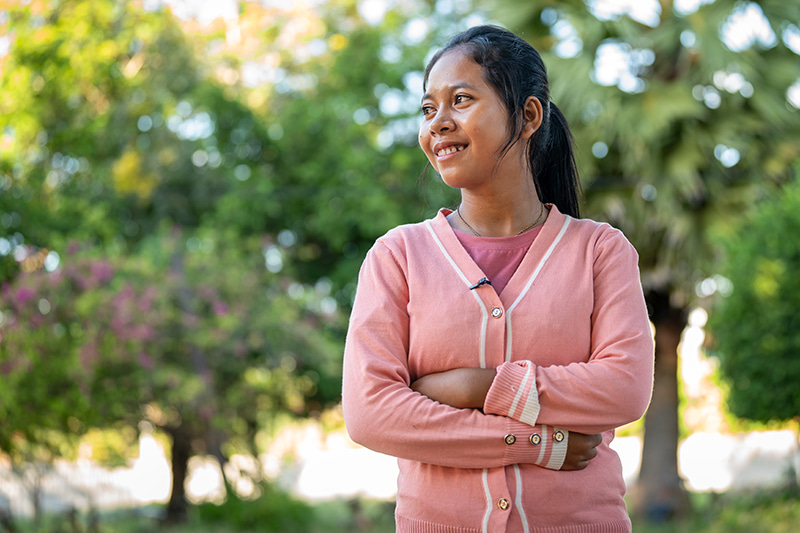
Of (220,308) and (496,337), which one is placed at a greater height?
(496,337)

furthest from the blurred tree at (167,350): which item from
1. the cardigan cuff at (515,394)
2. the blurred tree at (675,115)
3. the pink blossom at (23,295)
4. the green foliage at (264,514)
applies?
the cardigan cuff at (515,394)

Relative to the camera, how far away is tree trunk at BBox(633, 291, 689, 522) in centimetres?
1112

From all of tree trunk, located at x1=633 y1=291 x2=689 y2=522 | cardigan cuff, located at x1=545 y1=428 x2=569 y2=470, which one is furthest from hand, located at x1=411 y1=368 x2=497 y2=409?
tree trunk, located at x1=633 y1=291 x2=689 y2=522

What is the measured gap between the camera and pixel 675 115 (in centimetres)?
849

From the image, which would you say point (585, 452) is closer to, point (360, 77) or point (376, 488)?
point (360, 77)

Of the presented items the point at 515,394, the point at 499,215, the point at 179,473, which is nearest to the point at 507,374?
the point at 515,394

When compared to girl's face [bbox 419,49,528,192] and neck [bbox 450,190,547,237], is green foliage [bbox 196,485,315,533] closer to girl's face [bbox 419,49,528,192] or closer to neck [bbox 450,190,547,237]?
neck [bbox 450,190,547,237]

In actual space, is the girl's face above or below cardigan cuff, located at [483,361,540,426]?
above

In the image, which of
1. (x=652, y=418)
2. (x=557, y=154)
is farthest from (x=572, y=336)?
(x=652, y=418)

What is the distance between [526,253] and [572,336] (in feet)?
0.70

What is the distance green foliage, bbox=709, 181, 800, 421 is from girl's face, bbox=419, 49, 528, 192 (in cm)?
718

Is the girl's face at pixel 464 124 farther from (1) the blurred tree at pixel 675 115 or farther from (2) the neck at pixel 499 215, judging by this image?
(1) the blurred tree at pixel 675 115

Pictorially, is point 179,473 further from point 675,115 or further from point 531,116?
point 531,116

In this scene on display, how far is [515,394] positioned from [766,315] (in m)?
7.41
